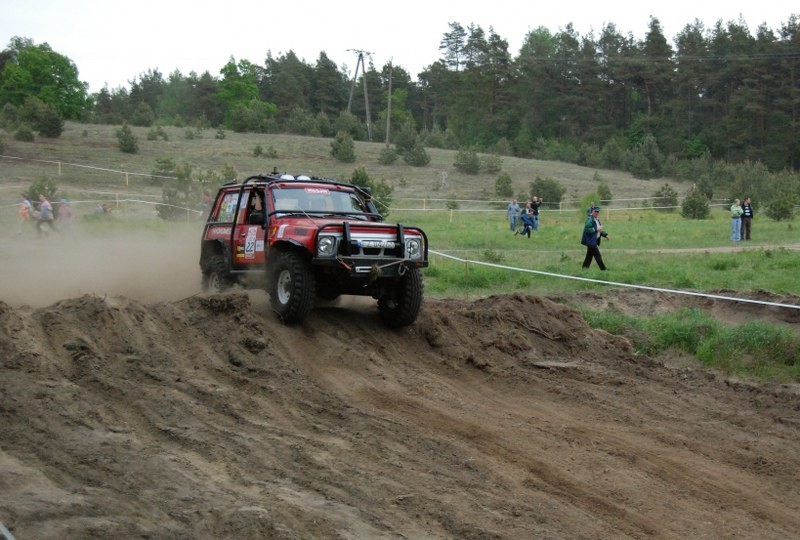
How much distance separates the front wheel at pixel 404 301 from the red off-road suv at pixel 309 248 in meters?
0.01

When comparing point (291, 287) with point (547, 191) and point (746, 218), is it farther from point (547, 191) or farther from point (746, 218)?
point (547, 191)

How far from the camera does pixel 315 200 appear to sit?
42.5 feet

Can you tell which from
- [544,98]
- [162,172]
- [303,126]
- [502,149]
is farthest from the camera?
[544,98]

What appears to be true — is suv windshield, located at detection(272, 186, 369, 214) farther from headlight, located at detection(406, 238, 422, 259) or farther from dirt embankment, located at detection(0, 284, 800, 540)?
dirt embankment, located at detection(0, 284, 800, 540)

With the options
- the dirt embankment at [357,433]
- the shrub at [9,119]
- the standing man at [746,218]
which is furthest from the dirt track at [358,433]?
the shrub at [9,119]

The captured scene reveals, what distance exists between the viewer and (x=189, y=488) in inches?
243

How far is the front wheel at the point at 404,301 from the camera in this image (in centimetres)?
1198

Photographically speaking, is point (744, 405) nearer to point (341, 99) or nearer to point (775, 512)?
point (775, 512)

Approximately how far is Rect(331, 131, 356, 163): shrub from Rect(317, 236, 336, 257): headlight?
160 ft

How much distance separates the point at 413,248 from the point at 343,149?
48572 mm

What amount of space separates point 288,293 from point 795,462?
6366 mm

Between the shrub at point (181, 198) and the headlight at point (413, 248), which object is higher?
the shrub at point (181, 198)

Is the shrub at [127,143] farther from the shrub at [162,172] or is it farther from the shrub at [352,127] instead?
the shrub at [352,127]

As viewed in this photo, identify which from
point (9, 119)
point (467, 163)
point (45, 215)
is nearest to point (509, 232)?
point (45, 215)
